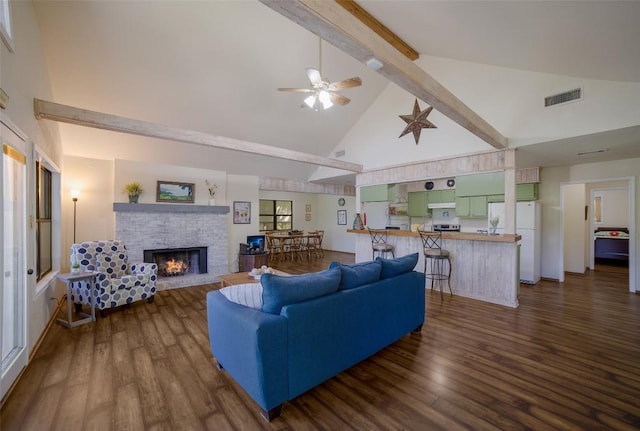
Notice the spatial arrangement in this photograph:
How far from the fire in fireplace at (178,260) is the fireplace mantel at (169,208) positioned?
820 millimetres

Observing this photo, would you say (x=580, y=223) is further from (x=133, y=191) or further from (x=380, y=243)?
(x=133, y=191)

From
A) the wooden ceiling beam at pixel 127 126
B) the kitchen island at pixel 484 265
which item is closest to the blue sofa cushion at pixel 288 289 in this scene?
the wooden ceiling beam at pixel 127 126

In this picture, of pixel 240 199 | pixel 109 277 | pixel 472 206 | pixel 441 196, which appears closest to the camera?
pixel 109 277

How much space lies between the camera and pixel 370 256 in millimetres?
6293

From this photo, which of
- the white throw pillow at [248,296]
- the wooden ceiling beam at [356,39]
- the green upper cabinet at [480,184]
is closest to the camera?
the wooden ceiling beam at [356,39]

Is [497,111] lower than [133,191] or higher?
higher

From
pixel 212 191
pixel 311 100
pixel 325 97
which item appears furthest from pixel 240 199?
pixel 325 97

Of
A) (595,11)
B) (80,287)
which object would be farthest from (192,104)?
(595,11)

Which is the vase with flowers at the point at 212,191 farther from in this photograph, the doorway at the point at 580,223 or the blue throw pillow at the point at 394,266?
the doorway at the point at 580,223

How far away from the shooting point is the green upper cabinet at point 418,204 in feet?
24.0

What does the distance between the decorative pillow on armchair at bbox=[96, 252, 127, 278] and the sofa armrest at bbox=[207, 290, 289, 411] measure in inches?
135

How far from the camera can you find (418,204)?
7484 mm

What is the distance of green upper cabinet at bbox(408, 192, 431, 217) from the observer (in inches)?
288

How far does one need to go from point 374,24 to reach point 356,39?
2.86 meters
